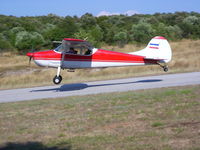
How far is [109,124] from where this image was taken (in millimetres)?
8266

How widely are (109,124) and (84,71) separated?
71.3 feet

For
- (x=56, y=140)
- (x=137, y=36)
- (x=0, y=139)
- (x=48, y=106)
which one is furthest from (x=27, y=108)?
(x=137, y=36)

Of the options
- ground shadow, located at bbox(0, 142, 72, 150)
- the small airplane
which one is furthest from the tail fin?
ground shadow, located at bbox(0, 142, 72, 150)

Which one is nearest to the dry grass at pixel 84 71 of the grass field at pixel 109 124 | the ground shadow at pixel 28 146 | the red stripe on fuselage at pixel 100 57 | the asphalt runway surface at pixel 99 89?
the asphalt runway surface at pixel 99 89

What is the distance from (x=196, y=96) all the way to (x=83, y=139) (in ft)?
17.7

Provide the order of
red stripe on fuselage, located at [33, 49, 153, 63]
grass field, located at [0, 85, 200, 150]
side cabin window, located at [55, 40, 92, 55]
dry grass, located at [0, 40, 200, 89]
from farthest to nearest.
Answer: dry grass, located at [0, 40, 200, 89], red stripe on fuselage, located at [33, 49, 153, 63], side cabin window, located at [55, 40, 92, 55], grass field, located at [0, 85, 200, 150]

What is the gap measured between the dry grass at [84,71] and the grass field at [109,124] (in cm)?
1112

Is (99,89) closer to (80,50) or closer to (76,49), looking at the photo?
(80,50)

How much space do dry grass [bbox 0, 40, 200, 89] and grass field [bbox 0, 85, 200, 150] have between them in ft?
36.5

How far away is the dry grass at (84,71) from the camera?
23.4 metres

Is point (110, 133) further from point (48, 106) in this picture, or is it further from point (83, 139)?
point (48, 106)

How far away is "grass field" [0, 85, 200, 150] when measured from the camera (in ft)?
21.8

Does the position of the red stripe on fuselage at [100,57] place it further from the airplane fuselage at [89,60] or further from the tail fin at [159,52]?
the tail fin at [159,52]

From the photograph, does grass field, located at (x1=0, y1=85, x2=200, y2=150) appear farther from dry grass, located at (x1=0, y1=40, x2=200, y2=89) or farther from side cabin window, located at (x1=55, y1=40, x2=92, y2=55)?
dry grass, located at (x1=0, y1=40, x2=200, y2=89)
